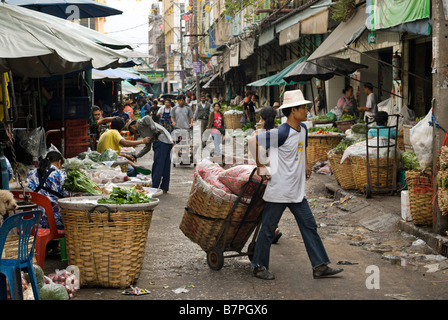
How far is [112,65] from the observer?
692cm

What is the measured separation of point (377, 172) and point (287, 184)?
4.68 meters

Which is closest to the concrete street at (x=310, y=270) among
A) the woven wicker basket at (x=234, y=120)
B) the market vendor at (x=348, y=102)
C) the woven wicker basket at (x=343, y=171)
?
the woven wicker basket at (x=343, y=171)

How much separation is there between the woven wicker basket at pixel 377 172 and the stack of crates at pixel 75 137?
5.27 metres

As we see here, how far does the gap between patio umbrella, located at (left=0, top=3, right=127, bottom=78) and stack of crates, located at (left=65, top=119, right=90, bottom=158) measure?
4.42 meters

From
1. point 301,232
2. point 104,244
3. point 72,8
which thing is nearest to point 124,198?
point 104,244

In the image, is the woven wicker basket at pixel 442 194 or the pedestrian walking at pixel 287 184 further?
the woven wicker basket at pixel 442 194

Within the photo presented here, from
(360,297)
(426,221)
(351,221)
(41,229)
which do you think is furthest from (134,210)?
(351,221)

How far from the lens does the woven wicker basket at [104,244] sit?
5.71 meters

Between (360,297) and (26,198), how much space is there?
3479 mm

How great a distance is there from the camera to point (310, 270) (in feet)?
21.5

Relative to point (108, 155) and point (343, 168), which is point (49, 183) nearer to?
point (108, 155)

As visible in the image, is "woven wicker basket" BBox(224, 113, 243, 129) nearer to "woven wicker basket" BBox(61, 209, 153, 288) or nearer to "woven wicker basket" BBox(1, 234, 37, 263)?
"woven wicker basket" BBox(61, 209, 153, 288)

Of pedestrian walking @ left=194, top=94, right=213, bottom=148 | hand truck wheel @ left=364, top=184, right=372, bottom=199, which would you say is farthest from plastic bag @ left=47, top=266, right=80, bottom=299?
pedestrian walking @ left=194, top=94, right=213, bottom=148

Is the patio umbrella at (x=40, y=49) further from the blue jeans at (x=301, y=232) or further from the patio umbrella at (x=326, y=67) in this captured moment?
the patio umbrella at (x=326, y=67)
